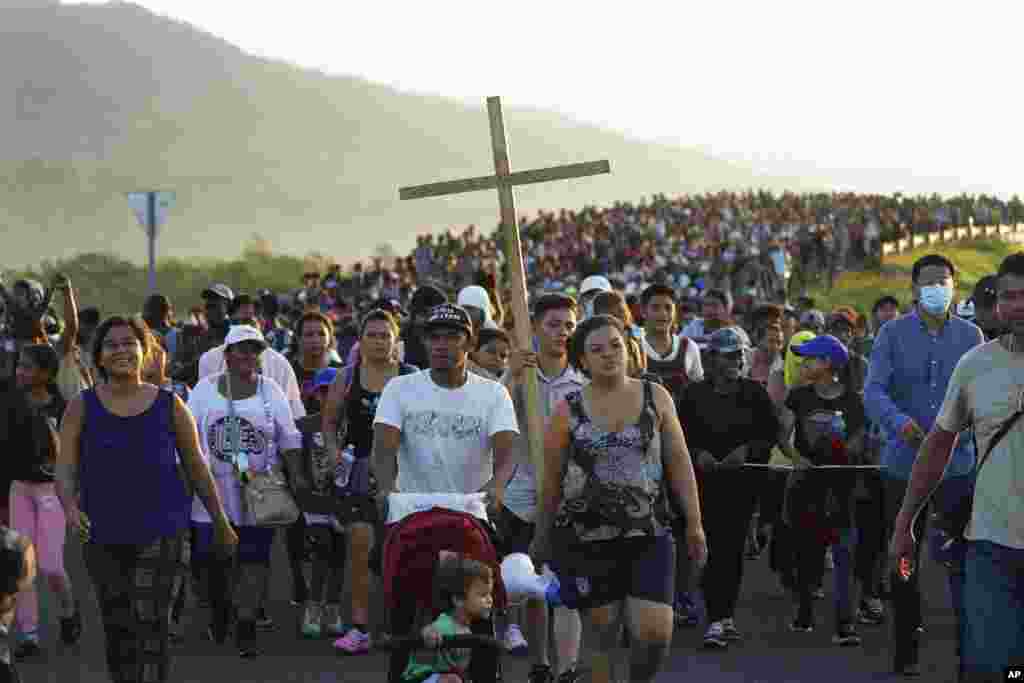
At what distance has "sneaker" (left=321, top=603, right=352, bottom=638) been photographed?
1169 centimetres

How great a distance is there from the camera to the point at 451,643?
7.46 metres

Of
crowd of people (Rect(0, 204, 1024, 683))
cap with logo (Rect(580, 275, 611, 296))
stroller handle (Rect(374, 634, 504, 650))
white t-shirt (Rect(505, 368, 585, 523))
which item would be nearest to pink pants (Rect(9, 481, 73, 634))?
crowd of people (Rect(0, 204, 1024, 683))

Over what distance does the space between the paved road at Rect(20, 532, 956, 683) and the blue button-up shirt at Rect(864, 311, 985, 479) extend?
3.75 ft

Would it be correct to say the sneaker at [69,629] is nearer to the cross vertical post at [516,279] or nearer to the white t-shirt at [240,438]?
the white t-shirt at [240,438]

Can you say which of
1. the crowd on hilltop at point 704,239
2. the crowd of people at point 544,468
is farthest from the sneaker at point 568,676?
the crowd on hilltop at point 704,239

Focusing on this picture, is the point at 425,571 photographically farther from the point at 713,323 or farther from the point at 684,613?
the point at 713,323

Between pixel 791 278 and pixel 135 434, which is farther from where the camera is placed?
pixel 791 278

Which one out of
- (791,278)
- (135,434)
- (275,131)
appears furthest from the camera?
(275,131)

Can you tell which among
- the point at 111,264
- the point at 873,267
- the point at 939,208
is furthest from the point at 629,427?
the point at 111,264

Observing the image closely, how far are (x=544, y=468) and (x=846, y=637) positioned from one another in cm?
365

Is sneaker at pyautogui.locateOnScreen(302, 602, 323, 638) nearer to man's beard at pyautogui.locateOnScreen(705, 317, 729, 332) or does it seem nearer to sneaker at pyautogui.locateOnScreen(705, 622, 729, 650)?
sneaker at pyautogui.locateOnScreen(705, 622, 729, 650)

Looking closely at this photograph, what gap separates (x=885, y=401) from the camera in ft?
32.5

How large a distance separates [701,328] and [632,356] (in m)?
7.71

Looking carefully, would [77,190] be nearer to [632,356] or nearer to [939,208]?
[939,208]
